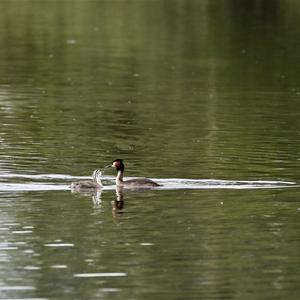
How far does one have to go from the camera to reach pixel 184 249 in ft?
64.5

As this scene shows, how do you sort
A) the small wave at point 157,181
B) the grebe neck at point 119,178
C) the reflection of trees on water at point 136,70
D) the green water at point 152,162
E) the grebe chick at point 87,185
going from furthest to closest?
the reflection of trees on water at point 136,70 < the grebe neck at point 119,178 < the small wave at point 157,181 < the grebe chick at point 87,185 < the green water at point 152,162

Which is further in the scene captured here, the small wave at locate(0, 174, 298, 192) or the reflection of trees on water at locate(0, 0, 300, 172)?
the reflection of trees on water at locate(0, 0, 300, 172)

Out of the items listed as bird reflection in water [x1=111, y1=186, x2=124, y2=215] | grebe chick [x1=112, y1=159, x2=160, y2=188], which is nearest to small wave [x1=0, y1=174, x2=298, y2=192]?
grebe chick [x1=112, y1=159, x2=160, y2=188]

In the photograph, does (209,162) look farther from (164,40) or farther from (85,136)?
(164,40)

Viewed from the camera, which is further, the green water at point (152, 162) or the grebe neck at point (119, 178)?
the grebe neck at point (119, 178)

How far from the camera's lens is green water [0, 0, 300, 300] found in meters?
18.3

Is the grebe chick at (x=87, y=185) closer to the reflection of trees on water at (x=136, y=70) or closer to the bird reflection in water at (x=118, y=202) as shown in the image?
the bird reflection in water at (x=118, y=202)

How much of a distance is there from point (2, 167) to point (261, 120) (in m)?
10.3

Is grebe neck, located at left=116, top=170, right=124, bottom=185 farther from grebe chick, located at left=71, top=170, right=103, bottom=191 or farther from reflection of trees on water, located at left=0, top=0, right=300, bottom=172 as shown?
reflection of trees on water, located at left=0, top=0, right=300, bottom=172

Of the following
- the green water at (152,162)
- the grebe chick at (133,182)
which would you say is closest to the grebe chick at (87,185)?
the green water at (152,162)

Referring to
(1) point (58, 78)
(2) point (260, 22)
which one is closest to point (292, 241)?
(1) point (58, 78)

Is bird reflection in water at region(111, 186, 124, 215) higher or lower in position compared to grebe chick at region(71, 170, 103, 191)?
lower

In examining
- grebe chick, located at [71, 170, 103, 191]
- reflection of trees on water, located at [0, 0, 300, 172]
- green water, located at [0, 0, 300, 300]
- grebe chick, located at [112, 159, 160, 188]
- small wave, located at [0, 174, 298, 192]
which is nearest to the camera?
green water, located at [0, 0, 300, 300]

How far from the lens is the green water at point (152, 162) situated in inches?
719
